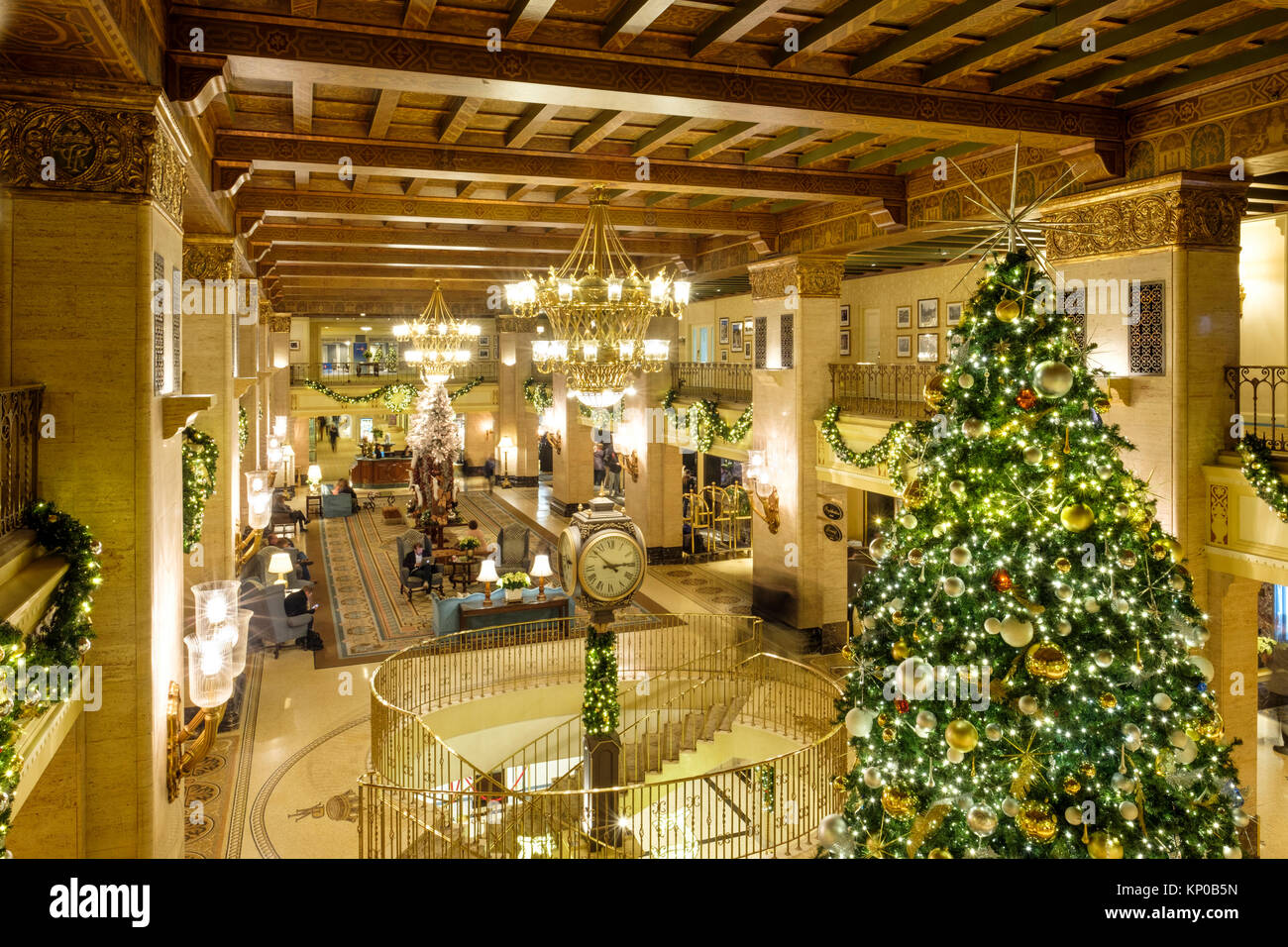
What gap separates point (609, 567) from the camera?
744 cm

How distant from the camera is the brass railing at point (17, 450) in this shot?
160 inches

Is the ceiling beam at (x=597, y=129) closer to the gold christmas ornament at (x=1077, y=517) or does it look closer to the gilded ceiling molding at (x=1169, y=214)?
the gilded ceiling molding at (x=1169, y=214)

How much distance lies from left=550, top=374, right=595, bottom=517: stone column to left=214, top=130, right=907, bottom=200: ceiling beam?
12.4 metres

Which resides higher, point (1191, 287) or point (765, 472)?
point (1191, 287)

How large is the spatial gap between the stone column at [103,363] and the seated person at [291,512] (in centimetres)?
1757

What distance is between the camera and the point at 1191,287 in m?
7.36

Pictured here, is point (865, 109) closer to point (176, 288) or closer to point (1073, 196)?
point (1073, 196)

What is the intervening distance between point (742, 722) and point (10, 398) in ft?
25.2

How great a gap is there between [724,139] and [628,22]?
2818mm

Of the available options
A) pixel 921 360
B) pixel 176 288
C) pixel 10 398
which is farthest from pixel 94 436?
pixel 921 360

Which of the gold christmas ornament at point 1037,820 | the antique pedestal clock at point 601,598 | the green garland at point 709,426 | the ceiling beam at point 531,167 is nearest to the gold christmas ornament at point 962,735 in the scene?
the gold christmas ornament at point 1037,820

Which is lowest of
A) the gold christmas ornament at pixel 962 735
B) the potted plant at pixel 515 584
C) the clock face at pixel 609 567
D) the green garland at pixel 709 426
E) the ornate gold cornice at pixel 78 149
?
the potted plant at pixel 515 584

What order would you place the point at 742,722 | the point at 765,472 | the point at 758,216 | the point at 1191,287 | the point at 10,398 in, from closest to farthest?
the point at 10,398
the point at 1191,287
the point at 742,722
the point at 758,216
the point at 765,472

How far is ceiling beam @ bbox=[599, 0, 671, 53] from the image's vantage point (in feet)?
17.3
